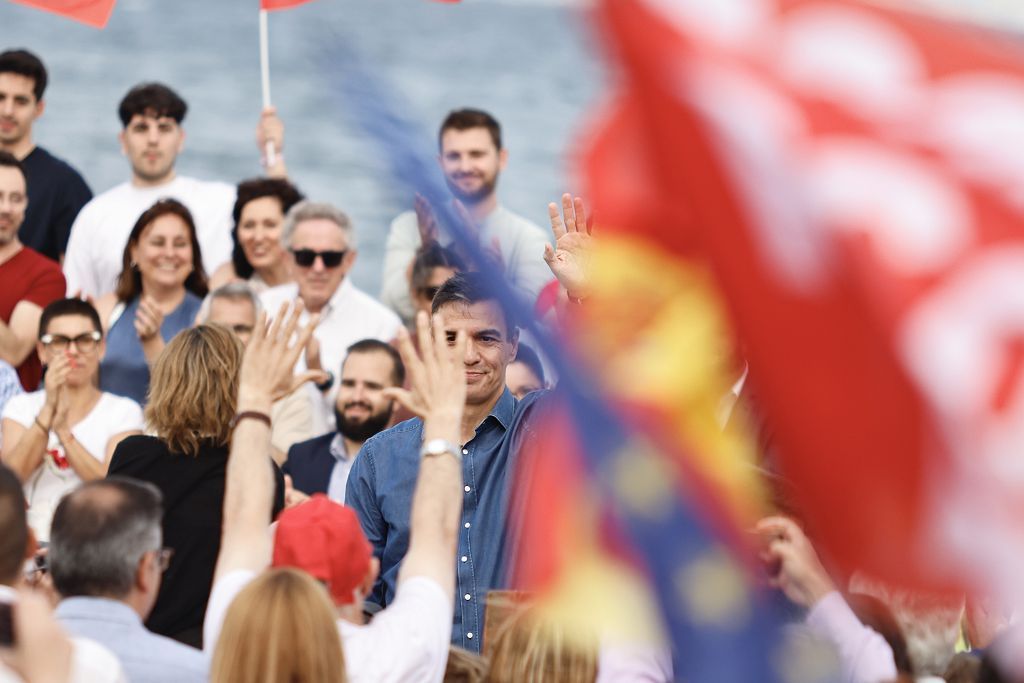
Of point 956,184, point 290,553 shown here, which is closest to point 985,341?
point 956,184

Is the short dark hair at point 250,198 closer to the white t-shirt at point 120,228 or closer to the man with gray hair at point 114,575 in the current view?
the white t-shirt at point 120,228

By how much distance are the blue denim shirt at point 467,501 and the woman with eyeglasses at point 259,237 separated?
285cm

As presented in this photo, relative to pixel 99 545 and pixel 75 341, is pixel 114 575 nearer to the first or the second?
pixel 99 545

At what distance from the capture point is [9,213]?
786 centimetres

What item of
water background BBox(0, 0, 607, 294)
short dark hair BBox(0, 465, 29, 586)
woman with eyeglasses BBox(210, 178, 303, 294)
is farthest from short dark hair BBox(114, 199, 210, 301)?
water background BBox(0, 0, 607, 294)

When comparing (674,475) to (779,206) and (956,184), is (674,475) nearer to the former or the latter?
(779,206)

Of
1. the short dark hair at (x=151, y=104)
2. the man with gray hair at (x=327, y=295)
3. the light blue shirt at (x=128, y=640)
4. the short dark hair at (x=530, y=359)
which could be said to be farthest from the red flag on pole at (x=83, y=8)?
the light blue shirt at (x=128, y=640)

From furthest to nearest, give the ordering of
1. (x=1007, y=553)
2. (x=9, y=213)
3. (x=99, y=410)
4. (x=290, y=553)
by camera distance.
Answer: (x=9, y=213) < (x=99, y=410) < (x=290, y=553) < (x=1007, y=553)

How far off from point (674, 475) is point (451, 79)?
5573cm

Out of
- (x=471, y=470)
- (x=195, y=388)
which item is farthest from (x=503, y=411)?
→ (x=195, y=388)

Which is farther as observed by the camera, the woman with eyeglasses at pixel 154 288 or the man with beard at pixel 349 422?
the woman with eyeglasses at pixel 154 288

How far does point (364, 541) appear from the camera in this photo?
3.98 meters

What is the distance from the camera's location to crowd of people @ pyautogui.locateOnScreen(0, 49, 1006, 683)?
→ 358 cm

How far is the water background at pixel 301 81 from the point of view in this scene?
33.7 meters
